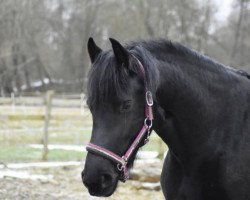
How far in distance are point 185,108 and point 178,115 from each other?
0.22ft

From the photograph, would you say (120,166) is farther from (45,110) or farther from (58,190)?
(45,110)

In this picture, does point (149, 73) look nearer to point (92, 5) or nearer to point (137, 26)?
point (137, 26)

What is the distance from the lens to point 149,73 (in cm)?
301

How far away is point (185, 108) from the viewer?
330cm

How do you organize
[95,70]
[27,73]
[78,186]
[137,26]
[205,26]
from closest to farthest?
[95,70] → [78,186] → [205,26] → [137,26] → [27,73]

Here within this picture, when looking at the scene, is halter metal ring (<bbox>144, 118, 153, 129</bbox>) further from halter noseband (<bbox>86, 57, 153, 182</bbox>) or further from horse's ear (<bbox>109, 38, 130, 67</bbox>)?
horse's ear (<bbox>109, 38, 130, 67</bbox>)

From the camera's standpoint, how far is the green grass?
11783mm

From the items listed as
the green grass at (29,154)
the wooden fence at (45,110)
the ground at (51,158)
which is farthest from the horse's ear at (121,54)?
the wooden fence at (45,110)

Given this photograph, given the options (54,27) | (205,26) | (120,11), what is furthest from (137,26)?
(54,27)

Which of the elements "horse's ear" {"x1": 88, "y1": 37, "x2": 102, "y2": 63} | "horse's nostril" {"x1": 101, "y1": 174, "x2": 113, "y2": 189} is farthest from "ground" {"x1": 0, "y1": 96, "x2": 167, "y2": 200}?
"horse's nostril" {"x1": 101, "y1": 174, "x2": 113, "y2": 189}

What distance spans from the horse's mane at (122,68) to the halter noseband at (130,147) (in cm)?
7

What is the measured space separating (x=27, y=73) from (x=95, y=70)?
44868 mm

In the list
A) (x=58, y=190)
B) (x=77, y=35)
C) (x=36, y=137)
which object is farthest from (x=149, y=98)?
(x=77, y=35)

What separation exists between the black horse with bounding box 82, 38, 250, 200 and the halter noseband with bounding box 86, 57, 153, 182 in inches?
0.9
